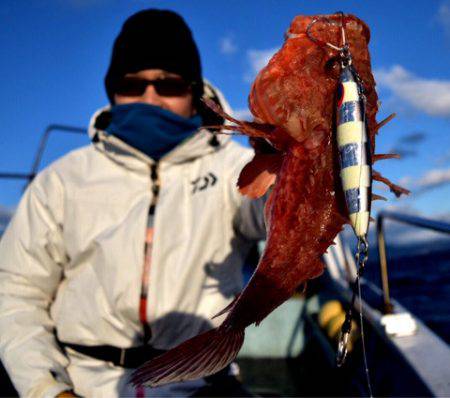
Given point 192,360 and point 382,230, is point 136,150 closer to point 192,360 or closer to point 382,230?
point 192,360

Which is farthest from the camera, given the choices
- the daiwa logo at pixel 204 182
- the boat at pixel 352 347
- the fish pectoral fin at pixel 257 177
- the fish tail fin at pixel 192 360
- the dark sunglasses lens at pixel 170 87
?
the dark sunglasses lens at pixel 170 87

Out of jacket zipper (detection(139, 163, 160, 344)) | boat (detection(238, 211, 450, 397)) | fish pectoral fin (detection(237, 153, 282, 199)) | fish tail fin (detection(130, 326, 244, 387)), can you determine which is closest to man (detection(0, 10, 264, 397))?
jacket zipper (detection(139, 163, 160, 344))

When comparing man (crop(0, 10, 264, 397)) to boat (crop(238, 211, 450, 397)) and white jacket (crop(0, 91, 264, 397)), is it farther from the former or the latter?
boat (crop(238, 211, 450, 397))

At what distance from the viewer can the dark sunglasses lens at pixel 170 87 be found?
9.46 feet

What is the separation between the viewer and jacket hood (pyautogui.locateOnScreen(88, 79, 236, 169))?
2764 mm

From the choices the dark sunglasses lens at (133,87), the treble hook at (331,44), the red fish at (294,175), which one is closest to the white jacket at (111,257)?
the dark sunglasses lens at (133,87)

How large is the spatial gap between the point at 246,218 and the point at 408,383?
1.48 meters

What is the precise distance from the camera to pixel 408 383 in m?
2.59

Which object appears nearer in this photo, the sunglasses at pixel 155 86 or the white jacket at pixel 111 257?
the white jacket at pixel 111 257

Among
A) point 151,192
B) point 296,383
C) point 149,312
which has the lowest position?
point 296,383

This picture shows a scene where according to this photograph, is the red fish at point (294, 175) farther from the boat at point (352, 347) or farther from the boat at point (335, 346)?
the boat at point (352, 347)

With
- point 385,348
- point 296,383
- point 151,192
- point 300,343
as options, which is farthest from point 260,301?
point 300,343

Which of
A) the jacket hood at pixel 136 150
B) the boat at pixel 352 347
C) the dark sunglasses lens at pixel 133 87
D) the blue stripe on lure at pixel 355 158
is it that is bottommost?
the boat at pixel 352 347

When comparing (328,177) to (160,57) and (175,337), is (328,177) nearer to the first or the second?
(175,337)
